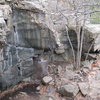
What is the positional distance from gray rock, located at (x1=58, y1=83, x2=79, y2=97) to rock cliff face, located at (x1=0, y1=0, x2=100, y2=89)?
1.55 m

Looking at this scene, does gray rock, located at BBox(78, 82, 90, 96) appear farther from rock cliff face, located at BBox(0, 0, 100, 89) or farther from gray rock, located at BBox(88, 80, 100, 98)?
rock cliff face, located at BBox(0, 0, 100, 89)

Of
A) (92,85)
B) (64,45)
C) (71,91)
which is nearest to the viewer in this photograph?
(71,91)

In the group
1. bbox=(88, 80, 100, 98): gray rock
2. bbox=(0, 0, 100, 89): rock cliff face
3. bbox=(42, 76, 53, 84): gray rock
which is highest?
bbox=(0, 0, 100, 89): rock cliff face

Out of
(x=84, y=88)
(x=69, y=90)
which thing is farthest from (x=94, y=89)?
(x=69, y=90)

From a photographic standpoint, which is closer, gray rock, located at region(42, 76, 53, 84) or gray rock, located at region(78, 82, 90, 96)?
gray rock, located at region(78, 82, 90, 96)

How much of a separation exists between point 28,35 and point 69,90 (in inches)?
97.7

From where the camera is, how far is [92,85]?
22.1ft

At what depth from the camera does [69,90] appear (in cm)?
638

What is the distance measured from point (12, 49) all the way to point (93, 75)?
3094 millimetres

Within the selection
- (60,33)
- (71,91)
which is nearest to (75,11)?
(60,33)

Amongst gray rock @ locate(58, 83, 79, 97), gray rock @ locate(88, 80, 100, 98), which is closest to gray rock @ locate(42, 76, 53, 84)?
gray rock @ locate(58, 83, 79, 97)

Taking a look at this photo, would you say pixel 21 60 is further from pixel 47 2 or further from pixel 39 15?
pixel 47 2

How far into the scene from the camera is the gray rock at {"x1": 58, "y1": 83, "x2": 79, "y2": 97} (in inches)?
249

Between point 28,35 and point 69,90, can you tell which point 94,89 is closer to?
point 69,90
